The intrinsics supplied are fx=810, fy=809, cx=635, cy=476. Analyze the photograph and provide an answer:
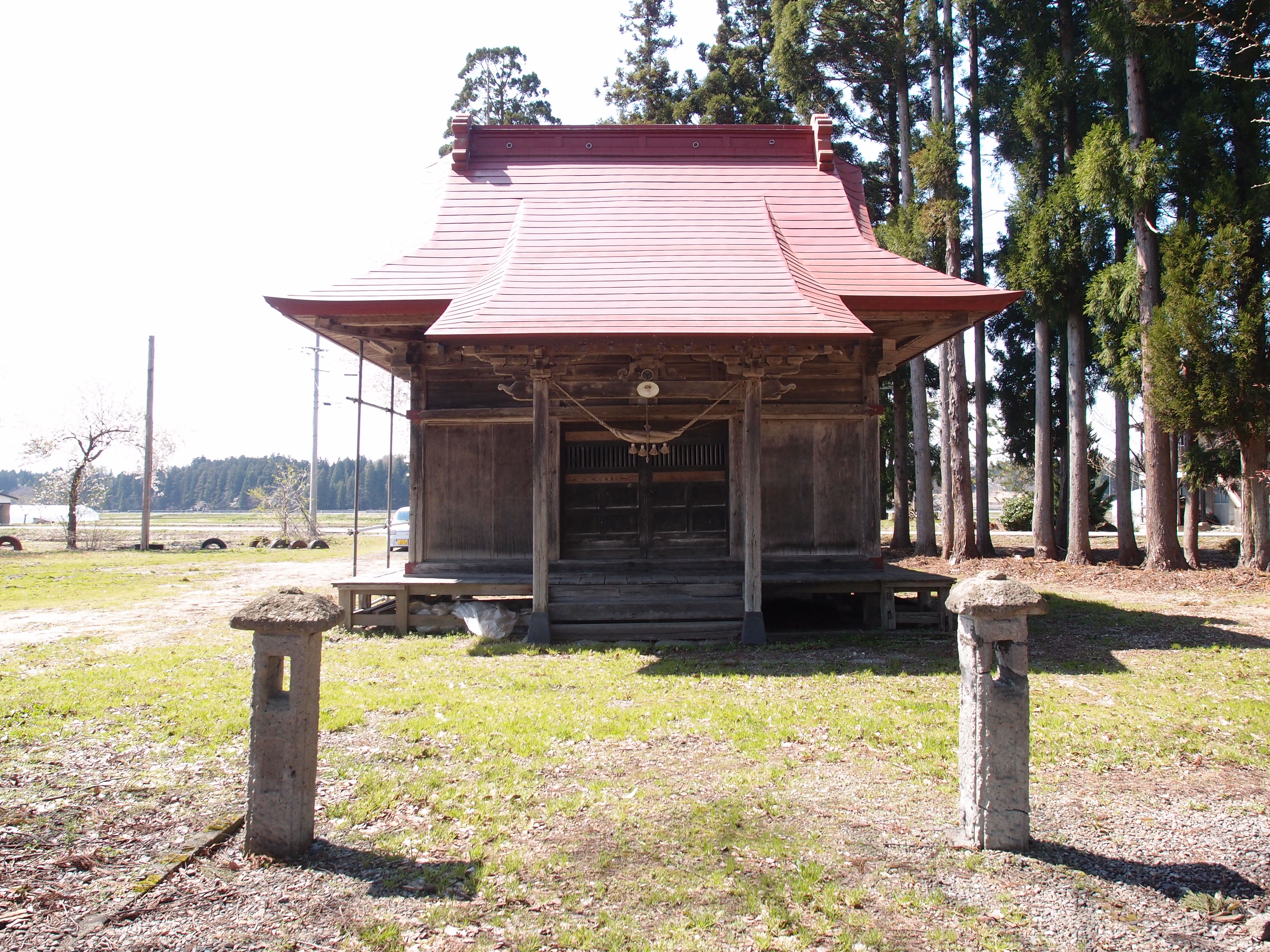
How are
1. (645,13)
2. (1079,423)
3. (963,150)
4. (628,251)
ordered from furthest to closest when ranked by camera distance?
(645,13) → (963,150) → (1079,423) → (628,251)

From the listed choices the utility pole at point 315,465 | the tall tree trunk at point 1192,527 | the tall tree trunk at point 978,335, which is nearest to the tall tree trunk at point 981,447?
the tall tree trunk at point 978,335

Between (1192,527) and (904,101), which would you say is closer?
(1192,527)

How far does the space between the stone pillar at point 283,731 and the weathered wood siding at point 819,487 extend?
718cm

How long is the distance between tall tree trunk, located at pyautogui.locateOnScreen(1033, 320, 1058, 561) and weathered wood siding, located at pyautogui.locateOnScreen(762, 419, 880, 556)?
910 centimetres

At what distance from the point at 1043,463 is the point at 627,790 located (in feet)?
51.8

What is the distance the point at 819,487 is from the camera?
1016 cm

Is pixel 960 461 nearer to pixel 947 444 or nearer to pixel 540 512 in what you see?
pixel 947 444

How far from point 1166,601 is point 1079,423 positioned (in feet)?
18.5

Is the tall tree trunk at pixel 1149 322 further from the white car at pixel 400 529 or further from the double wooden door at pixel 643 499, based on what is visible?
the white car at pixel 400 529

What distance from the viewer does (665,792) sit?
444cm

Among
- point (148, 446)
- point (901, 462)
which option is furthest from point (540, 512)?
point (148, 446)

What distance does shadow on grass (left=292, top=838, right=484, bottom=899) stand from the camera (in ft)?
11.0

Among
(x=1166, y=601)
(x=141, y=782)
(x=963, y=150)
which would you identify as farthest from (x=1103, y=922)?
(x=963, y=150)

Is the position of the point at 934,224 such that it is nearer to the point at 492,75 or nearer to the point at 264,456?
the point at 492,75
